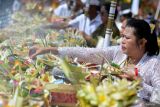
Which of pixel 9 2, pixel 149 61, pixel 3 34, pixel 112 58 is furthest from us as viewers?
pixel 9 2

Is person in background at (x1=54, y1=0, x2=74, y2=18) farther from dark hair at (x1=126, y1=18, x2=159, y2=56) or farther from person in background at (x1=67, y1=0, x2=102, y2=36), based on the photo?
dark hair at (x1=126, y1=18, x2=159, y2=56)

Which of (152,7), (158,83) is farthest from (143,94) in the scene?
(152,7)

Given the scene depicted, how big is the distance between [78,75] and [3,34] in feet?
12.0

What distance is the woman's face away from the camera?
4.09m

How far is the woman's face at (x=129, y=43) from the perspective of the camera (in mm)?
4086

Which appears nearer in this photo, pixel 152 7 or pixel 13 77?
pixel 13 77

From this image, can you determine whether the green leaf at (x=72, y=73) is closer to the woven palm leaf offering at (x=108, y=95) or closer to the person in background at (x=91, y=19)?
the woven palm leaf offering at (x=108, y=95)

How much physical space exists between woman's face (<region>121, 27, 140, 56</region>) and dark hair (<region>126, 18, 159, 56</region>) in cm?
4

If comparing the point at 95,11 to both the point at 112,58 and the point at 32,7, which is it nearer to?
the point at 32,7

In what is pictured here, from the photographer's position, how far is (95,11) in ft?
29.9

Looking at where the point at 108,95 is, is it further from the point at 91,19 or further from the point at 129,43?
the point at 91,19

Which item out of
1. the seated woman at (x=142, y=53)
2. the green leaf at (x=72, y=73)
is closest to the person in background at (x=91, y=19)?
the seated woman at (x=142, y=53)

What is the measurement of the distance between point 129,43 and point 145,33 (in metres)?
0.17

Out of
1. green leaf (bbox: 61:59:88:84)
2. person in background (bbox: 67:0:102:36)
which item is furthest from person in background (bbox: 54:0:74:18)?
green leaf (bbox: 61:59:88:84)
